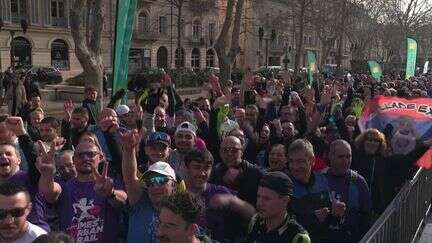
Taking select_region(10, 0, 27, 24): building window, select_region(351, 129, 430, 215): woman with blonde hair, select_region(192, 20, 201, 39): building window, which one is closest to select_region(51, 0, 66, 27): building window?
select_region(10, 0, 27, 24): building window

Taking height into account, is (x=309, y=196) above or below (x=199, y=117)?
below

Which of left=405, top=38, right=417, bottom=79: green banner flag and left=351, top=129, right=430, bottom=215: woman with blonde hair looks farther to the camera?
left=405, top=38, right=417, bottom=79: green banner flag

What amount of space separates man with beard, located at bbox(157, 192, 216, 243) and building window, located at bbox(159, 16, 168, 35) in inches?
1974

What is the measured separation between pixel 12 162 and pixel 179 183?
1.24m

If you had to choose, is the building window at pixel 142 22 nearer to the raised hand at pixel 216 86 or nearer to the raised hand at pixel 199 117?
the raised hand at pixel 216 86

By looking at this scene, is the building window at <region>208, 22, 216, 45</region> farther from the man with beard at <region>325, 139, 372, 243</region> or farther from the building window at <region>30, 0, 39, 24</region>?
the man with beard at <region>325, 139, 372, 243</region>

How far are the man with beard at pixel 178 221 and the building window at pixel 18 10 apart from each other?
3969 cm

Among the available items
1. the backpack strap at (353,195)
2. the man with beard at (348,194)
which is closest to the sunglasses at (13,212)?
the man with beard at (348,194)

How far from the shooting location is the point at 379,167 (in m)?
5.20

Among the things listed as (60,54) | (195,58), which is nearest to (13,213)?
(60,54)

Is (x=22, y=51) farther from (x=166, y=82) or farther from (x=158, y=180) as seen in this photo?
(x=158, y=180)

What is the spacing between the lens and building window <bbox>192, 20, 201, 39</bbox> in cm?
5560

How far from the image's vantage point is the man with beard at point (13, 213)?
2945mm

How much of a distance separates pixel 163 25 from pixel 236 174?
49.0m
